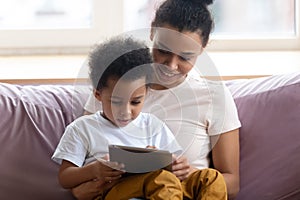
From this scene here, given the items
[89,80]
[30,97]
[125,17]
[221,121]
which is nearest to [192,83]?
[221,121]

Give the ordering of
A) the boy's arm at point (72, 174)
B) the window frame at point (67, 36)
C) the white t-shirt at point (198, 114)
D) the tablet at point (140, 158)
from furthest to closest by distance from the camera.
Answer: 1. the window frame at point (67, 36)
2. the white t-shirt at point (198, 114)
3. the boy's arm at point (72, 174)
4. the tablet at point (140, 158)

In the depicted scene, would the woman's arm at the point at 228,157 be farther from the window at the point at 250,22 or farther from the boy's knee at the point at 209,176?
A: the window at the point at 250,22

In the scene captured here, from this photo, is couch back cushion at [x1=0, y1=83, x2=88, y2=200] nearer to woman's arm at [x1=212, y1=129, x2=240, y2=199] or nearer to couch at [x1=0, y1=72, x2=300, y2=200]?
couch at [x1=0, y1=72, x2=300, y2=200]

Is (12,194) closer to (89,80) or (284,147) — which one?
(89,80)

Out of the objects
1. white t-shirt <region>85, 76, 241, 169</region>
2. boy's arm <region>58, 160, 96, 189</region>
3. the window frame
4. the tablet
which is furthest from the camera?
Result: the window frame

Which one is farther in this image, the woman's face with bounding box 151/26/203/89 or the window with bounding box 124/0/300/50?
the window with bounding box 124/0/300/50

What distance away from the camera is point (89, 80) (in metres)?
1.71

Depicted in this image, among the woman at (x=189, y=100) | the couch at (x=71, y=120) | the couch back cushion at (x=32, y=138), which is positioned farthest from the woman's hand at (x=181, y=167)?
the couch back cushion at (x=32, y=138)

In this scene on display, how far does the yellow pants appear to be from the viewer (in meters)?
1.57

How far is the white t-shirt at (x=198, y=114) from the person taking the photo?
5.85ft

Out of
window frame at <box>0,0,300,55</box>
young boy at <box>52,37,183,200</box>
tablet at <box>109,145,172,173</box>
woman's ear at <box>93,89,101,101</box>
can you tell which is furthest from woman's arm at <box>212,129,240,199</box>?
window frame at <box>0,0,300,55</box>

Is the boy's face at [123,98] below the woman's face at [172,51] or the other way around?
below

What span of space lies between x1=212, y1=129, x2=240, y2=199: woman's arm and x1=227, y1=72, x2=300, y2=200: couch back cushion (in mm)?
50

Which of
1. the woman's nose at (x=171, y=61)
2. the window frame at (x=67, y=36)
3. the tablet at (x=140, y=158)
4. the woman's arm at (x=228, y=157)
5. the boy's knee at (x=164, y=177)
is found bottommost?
the woman's arm at (x=228, y=157)
